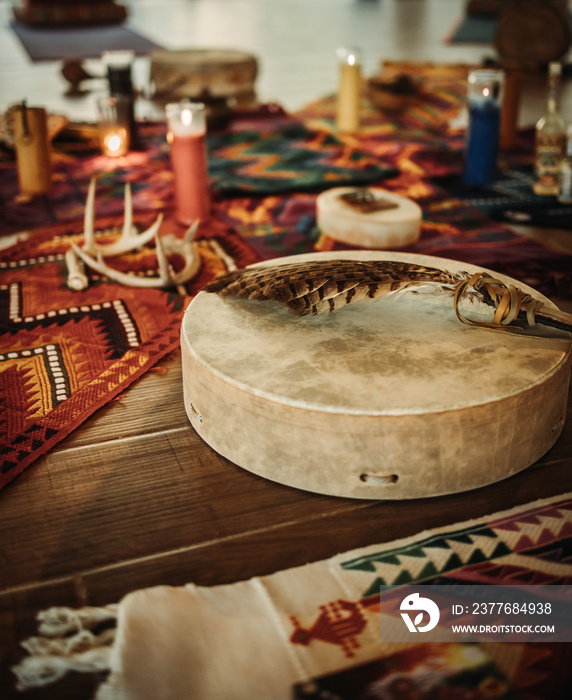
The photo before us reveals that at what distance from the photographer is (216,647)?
0.88 m

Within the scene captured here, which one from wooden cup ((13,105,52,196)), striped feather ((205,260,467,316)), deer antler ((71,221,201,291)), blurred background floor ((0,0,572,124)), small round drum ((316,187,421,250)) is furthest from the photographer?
blurred background floor ((0,0,572,124))

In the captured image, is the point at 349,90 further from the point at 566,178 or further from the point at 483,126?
the point at 566,178

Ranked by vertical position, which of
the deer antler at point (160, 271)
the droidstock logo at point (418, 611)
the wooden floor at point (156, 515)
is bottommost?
the droidstock logo at point (418, 611)

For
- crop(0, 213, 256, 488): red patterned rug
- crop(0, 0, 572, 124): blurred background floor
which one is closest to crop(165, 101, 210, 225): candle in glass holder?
crop(0, 213, 256, 488): red patterned rug

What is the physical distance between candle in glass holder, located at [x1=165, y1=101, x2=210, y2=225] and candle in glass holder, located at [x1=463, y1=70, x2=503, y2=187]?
37.4 inches

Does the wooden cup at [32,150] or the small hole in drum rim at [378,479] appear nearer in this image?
the small hole in drum rim at [378,479]

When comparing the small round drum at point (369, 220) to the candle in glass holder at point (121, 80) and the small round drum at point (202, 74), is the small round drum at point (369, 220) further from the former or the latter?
the small round drum at point (202, 74)

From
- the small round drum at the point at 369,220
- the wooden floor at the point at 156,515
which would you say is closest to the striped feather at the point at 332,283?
the wooden floor at the point at 156,515

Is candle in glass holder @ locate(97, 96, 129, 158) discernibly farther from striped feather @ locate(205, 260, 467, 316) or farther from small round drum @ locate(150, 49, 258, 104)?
striped feather @ locate(205, 260, 467, 316)

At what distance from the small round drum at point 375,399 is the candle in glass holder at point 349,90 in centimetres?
221

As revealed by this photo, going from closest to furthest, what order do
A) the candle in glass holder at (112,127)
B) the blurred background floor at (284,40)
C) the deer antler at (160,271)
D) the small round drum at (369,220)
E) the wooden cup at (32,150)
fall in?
the deer antler at (160,271) → the small round drum at (369,220) → the wooden cup at (32,150) → the candle in glass holder at (112,127) → the blurred background floor at (284,40)

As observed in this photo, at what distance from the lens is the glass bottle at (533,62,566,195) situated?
2.42 m

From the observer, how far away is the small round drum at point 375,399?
1046mm

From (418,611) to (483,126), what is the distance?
199 cm
